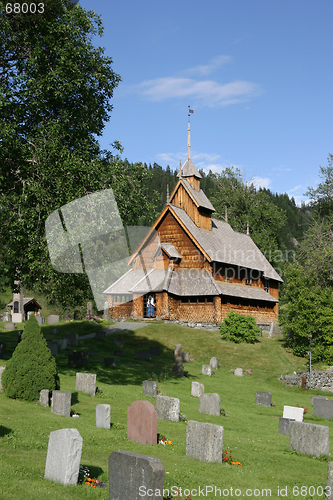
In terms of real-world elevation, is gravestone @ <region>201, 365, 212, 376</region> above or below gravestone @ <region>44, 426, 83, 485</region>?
below

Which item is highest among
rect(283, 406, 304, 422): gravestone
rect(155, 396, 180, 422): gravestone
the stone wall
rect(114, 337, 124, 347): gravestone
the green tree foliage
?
the green tree foliage

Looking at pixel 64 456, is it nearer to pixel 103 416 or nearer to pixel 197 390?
pixel 103 416

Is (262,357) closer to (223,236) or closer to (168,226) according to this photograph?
(168,226)

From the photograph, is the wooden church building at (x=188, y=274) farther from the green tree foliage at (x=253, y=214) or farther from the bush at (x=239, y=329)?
the green tree foliage at (x=253, y=214)

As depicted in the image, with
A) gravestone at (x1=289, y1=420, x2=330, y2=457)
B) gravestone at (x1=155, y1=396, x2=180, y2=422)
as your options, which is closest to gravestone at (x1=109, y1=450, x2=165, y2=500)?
gravestone at (x1=289, y1=420, x2=330, y2=457)

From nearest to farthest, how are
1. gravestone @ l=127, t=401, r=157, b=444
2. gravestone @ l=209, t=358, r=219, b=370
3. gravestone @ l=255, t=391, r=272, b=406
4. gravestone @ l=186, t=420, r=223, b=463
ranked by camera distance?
gravestone @ l=186, t=420, r=223, b=463
gravestone @ l=127, t=401, r=157, b=444
gravestone @ l=255, t=391, r=272, b=406
gravestone @ l=209, t=358, r=219, b=370

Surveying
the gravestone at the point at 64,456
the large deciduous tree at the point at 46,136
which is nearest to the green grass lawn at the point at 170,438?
the gravestone at the point at 64,456

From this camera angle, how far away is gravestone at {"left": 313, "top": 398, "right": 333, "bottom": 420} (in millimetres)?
18500

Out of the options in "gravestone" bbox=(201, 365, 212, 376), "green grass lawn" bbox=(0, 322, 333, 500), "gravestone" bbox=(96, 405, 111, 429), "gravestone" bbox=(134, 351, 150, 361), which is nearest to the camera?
"green grass lawn" bbox=(0, 322, 333, 500)

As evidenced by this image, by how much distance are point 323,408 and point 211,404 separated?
16.7 ft

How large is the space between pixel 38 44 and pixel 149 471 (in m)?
16.9

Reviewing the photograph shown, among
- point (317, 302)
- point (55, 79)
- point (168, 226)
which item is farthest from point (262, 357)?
point (55, 79)

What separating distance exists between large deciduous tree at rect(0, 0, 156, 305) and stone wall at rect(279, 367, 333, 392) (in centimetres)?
1553

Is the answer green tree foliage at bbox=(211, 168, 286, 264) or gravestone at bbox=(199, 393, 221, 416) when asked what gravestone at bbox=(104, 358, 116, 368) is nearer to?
gravestone at bbox=(199, 393, 221, 416)
